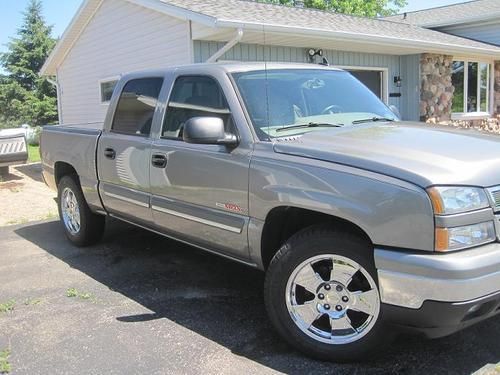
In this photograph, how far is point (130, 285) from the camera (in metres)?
4.87

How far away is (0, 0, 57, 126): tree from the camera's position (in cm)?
3306

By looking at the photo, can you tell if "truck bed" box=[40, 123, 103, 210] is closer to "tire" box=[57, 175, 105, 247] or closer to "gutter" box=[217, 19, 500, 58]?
"tire" box=[57, 175, 105, 247]

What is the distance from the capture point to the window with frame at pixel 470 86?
15.8m

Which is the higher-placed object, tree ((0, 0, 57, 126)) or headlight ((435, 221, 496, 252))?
tree ((0, 0, 57, 126))

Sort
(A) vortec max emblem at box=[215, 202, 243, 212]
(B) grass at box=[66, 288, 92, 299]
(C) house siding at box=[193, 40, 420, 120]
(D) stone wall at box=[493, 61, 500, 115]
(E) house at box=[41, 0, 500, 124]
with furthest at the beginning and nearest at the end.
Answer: (D) stone wall at box=[493, 61, 500, 115] < (C) house siding at box=[193, 40, 420, 120] < (E) house at box=[41, 0, 500, 124] < (B) grass at box=[66, 288, 92, 299] < (A) vortec max emblem at box=[215, 202, 243, 212]

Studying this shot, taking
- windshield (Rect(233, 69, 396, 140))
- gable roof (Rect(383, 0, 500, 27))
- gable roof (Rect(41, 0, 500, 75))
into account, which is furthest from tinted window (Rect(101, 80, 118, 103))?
gable roof (Rect(383, 0, 500, 27))

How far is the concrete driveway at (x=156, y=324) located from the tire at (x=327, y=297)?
13cm

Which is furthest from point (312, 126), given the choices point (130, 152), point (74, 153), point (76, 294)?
point (74, 153)

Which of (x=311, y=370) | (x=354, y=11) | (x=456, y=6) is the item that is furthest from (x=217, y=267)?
(x=354, y=11)

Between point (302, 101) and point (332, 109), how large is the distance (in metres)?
0.26

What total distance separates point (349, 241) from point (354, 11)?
36.6 metres

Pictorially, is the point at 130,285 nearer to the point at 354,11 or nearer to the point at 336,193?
the point at 336,193

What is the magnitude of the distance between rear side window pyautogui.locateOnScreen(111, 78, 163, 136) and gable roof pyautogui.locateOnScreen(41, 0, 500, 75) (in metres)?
3.96

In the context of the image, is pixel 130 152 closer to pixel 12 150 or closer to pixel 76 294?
pixel 76 294
